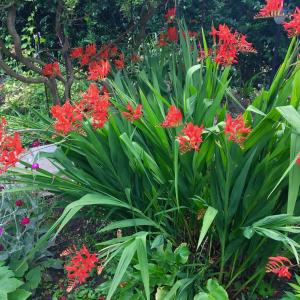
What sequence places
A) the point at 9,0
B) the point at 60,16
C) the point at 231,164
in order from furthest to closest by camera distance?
1. the point at 60,16
2. the point at 9,0
3. the point at 231,164

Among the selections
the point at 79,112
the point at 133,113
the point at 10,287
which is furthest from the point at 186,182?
the point at 10,287

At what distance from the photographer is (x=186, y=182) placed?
1.82 meters

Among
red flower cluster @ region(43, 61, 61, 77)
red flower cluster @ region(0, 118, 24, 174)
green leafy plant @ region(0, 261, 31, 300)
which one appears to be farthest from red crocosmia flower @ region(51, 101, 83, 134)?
red flower cluster @ region(43, 61, 61, 77)

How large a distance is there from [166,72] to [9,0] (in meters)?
1.05

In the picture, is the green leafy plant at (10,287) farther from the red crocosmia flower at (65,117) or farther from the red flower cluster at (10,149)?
the red crocosmia flower at (65,117)

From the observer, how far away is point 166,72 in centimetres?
286

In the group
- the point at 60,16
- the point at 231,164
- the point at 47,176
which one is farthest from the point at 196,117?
the point at 60,16

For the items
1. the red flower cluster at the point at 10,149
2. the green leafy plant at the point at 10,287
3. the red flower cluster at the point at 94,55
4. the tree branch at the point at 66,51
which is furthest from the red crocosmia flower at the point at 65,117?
the tree branch at the point at 66,51

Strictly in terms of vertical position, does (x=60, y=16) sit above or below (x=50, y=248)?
above

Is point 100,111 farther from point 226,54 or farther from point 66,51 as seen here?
point 66,51

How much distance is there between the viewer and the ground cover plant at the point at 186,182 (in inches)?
61.0

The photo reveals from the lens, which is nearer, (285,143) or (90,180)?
(285,143)

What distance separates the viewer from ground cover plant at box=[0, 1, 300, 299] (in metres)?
1.55

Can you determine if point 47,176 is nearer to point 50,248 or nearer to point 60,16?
point 50,248
